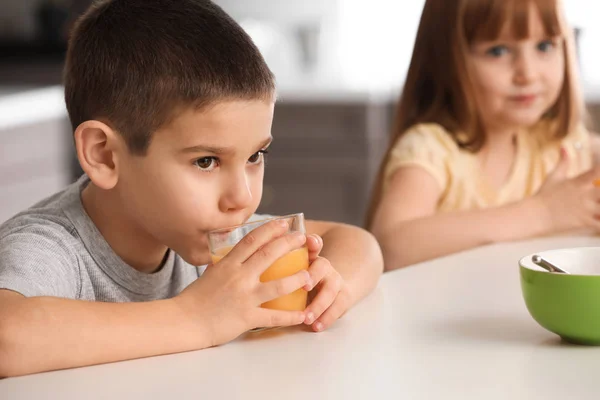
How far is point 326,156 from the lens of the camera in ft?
11.8

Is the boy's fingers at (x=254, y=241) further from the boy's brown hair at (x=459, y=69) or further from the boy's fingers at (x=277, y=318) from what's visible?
the boy's brown hair at (x=459, y=69)

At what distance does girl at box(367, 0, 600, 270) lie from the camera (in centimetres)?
172

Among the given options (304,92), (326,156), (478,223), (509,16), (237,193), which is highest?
(509,16)

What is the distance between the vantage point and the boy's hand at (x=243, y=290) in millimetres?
1010

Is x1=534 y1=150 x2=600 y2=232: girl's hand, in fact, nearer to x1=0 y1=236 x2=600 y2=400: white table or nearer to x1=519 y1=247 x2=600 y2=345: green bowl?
x1=0 y1=236 x2=600 y2=400: white table

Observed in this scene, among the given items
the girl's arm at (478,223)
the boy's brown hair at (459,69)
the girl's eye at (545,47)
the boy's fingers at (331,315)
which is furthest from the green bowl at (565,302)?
the girl's eye at (545,47)

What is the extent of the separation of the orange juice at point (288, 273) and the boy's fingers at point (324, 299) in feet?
0.05

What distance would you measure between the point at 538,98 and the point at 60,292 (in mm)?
1222

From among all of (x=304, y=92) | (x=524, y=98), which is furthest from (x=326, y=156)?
(x=524, y=98)

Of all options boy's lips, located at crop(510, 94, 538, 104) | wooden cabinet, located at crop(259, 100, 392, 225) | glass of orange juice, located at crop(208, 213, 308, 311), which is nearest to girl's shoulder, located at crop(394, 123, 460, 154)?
boy's lips, located at crop(510, 94, 538, 104)

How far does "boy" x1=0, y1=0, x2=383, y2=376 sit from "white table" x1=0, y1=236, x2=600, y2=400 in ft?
0.11

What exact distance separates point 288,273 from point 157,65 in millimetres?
314

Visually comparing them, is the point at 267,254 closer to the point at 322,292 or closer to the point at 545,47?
the point at 322,292

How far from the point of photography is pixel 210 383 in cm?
88
